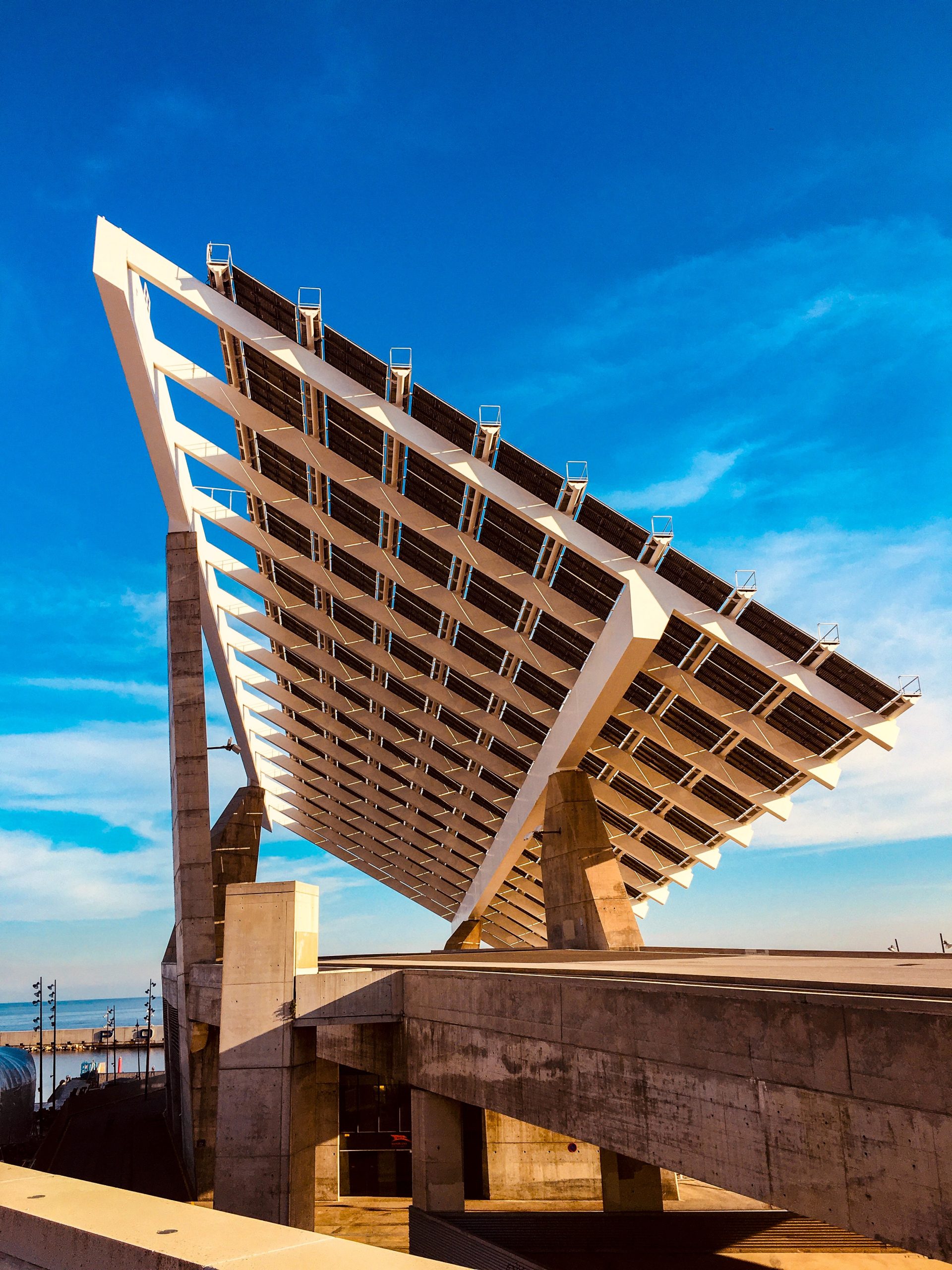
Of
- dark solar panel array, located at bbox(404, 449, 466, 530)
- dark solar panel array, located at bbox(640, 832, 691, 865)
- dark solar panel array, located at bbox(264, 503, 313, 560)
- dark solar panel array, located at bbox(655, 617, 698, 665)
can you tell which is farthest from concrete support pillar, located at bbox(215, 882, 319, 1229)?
dark solar panel array, located at bbox(640, 832, 691, 865)

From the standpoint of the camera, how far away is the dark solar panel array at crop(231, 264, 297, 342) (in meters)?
18.0

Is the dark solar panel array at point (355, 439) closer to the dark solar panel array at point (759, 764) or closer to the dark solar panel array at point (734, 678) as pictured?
the dark solar panel array at point (734, 678)

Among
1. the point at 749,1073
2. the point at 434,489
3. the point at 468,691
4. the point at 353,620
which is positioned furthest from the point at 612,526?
the point at 749,1073

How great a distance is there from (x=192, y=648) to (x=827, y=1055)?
20683mm

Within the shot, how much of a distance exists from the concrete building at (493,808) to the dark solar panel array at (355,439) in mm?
106

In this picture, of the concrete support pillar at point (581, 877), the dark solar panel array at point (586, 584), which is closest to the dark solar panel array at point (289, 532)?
the dark solar panel array at point (586, 584)

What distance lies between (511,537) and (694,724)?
7536 millimetres

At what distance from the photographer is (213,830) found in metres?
43.5

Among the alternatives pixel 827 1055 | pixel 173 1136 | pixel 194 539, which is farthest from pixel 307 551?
pixel 827 1055

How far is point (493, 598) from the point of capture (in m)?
23.2

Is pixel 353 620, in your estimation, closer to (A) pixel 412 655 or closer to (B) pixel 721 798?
(A) pixel 412 655

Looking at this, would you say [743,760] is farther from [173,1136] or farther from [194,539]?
[173,1136]

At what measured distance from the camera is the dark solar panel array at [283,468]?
22.2 meters

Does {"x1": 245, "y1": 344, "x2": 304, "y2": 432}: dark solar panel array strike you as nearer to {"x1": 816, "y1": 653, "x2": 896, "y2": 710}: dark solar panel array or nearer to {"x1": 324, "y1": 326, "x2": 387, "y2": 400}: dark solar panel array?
{"x1": 324, "y1": 326, "x2": 387, "y2": 400}: dark solar panel array
